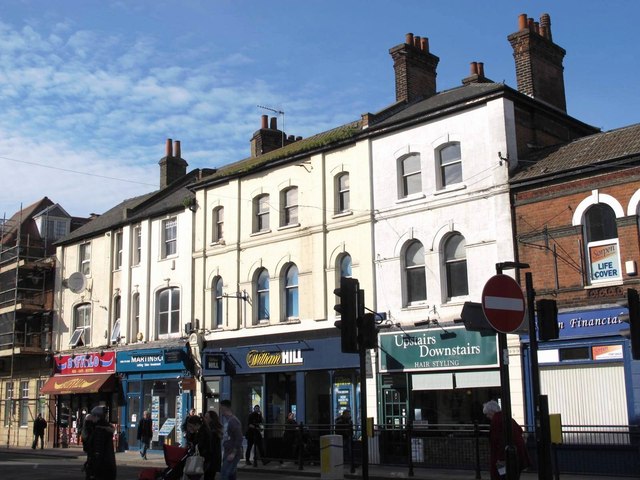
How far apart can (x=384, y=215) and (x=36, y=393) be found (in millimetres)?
22411

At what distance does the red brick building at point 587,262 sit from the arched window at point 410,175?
3591mm

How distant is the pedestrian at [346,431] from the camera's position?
65.0ft

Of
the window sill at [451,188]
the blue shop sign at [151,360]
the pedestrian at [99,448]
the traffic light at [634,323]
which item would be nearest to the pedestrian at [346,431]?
the window sill at [451,188]

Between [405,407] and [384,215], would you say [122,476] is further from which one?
[384,215]

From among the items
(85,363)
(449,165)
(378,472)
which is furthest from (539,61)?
(85,363)

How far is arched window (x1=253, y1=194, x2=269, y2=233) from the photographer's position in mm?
28203

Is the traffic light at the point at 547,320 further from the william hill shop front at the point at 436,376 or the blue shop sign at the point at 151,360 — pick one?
the blue shop sign at the point at 151,360

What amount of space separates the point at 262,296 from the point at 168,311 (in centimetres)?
562

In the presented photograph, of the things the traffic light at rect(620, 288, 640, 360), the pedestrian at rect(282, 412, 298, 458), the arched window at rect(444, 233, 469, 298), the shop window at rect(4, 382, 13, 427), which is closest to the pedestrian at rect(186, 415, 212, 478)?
the traffic light at rect(620, 288, 640, 360)

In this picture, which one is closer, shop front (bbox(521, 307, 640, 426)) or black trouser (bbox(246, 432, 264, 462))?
shop front (bbox(521, 307, 640, 426))

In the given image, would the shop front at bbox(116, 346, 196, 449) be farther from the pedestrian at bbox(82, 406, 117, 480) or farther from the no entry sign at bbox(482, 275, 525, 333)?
the no entry sign at bbox(482, 275, 525, 333)

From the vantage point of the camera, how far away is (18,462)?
84.6 ft

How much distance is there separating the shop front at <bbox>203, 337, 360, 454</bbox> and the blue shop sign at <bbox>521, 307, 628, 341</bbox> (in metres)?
6.64

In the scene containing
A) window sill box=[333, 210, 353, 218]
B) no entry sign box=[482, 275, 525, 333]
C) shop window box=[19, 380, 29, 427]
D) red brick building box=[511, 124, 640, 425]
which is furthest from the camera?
shop window box=[19, 380, 29, 427]
